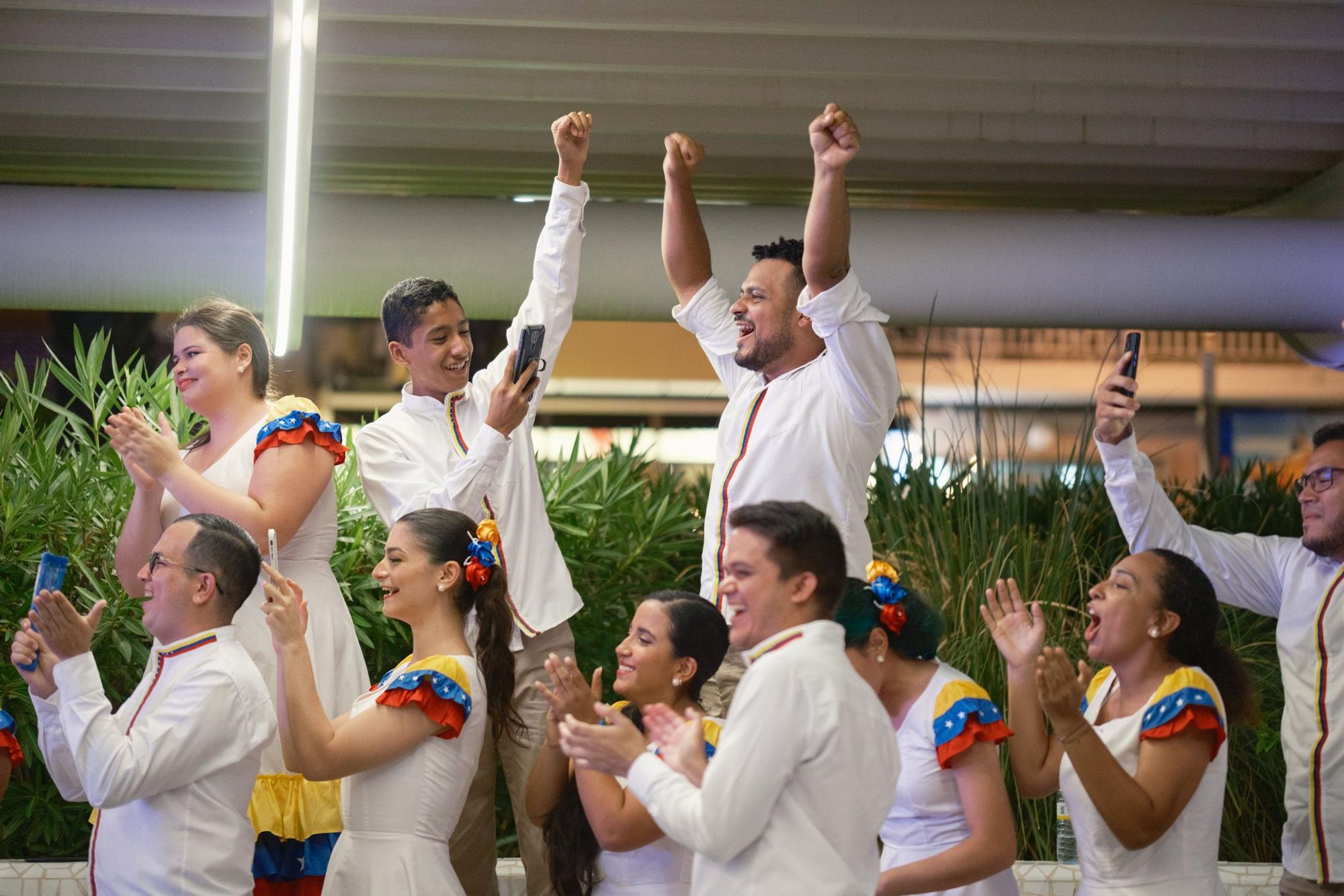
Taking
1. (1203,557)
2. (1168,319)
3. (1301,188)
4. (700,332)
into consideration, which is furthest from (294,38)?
(1301,188)

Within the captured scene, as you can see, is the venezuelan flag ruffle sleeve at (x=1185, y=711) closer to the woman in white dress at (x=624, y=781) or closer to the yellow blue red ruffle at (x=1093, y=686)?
the yellow blue red ruffle at (x=1093, y=686)

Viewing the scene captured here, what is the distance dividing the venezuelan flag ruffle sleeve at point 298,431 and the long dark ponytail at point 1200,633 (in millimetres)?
1760

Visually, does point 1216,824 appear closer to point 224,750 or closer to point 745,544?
point 745,544

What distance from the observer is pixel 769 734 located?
6.65ft

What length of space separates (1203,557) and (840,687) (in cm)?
192

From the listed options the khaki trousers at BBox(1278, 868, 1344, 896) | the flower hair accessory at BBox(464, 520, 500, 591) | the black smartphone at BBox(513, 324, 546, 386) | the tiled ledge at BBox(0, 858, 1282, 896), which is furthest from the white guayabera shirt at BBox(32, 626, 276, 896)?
the khaki trousers at BBox(1278, 868, 1344, 896)

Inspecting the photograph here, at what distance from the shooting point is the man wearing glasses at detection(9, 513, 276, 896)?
2.56 metres

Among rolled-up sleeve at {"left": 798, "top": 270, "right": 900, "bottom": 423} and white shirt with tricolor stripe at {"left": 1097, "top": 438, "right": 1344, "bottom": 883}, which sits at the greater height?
rolled-up sleeve at {"left": 798, "top": 270, "right": 900, "bottom": 423}

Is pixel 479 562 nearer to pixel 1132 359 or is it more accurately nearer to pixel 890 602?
pixel 890 602

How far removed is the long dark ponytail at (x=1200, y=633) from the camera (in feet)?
9.39

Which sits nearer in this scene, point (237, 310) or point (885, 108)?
Answer: point (237, 310)

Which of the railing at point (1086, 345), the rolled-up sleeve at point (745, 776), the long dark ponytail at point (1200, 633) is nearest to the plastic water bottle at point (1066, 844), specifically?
the long dark ponytail at point (1200, 633)

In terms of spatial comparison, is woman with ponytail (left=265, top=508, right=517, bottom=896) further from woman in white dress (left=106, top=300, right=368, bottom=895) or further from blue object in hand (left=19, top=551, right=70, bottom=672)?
blue object in hand (left=19, top=551, right=70, bottom=672)

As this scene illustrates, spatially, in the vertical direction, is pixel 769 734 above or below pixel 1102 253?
below
